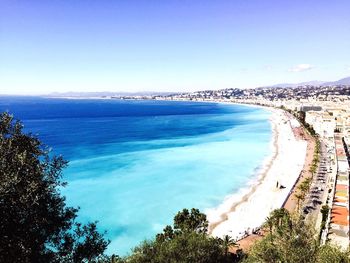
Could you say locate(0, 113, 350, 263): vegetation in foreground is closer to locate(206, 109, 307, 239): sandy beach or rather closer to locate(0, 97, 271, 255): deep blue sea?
locate(206, 109, 307, 239): sandy beach

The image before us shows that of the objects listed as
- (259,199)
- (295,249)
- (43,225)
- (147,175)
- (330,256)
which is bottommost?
(147,175)

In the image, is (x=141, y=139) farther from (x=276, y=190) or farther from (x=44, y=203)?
(x=44, y=203)

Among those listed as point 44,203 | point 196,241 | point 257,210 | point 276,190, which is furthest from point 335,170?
point 44,203

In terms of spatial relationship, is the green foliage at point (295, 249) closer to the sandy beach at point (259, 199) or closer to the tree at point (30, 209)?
the tree at point (30, 209)

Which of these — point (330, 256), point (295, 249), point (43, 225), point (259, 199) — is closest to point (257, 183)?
point (259, 199)

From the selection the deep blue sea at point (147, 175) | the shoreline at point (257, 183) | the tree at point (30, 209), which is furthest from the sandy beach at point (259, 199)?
the tree at point (30, 209)

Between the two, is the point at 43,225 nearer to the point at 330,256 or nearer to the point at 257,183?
the point at 330,256
